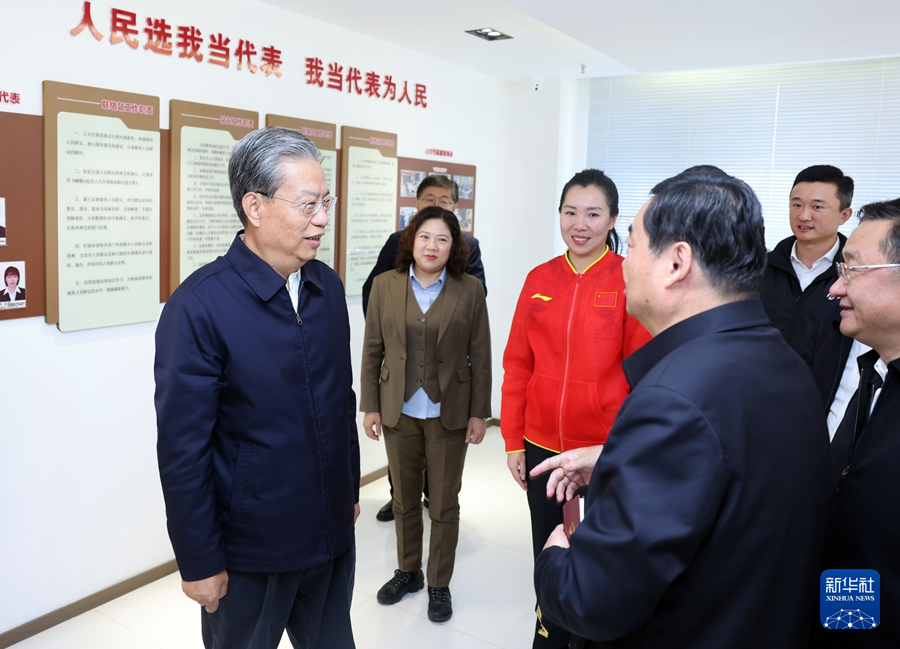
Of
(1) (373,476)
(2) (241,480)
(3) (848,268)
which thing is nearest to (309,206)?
(2) (241,480)

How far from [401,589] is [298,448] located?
1659 mm

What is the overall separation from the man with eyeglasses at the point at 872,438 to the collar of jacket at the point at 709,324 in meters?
0.53

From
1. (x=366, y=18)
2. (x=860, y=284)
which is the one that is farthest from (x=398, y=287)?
(x=860, y=284)

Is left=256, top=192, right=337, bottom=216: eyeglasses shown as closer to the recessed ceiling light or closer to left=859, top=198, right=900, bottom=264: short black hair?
left=859, top=198, right=900, bottom=264: short black hair

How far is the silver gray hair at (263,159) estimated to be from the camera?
165 centimetres

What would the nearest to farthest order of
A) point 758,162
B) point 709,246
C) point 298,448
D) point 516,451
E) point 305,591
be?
point 709,246 → point 298,448 → point 305,591 → point 516,451 → point 758,162

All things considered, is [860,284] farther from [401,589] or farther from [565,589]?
[401,589]

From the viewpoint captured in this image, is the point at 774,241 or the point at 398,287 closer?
the point at 398,287

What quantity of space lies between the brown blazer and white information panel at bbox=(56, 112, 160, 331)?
3.36 feet

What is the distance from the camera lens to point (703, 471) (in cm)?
94

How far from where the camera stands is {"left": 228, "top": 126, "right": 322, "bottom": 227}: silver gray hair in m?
1.65

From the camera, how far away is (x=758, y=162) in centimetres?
472

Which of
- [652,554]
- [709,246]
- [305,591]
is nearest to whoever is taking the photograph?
[652,554]

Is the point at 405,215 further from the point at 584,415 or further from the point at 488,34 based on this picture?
the point at 584,415
